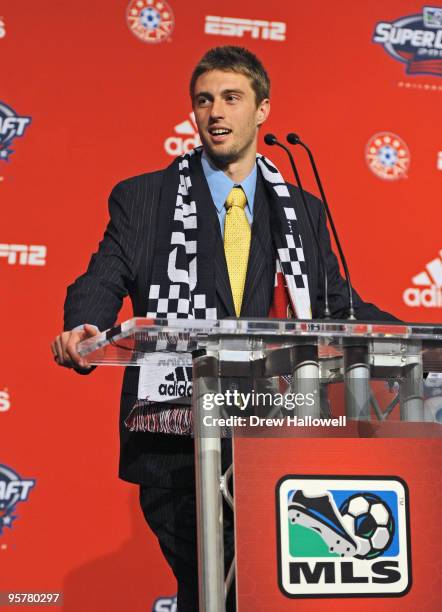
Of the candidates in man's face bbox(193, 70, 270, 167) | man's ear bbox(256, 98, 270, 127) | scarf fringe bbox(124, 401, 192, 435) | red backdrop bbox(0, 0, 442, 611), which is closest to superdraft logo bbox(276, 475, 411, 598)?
scarf fringe bbox(124, 401, 192, 435)

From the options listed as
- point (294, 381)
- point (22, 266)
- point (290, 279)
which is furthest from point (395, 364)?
point (22, 266)

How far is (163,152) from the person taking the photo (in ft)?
11.7

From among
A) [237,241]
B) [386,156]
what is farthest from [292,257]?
[386,156]

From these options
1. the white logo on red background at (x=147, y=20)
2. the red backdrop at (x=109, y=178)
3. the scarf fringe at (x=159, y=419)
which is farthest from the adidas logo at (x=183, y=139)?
the scarf fringe at (x=159, y=419)

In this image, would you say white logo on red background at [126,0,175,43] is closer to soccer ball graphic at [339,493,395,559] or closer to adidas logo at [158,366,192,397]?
adidas logo at [158,366,192,397]

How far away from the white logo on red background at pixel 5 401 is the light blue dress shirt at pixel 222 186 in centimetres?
111

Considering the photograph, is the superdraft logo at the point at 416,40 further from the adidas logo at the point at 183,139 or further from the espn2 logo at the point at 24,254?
the espn2 logo at the point at 24,254

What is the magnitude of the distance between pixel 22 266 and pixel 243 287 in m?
1.21

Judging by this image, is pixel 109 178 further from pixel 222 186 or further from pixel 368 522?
pixel 368 522

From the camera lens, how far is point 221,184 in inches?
100

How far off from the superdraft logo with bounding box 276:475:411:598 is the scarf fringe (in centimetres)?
37

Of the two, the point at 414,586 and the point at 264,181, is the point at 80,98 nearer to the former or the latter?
the point at 264,181

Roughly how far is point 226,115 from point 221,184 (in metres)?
0.18

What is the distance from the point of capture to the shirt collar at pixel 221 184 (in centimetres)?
253
